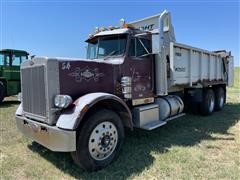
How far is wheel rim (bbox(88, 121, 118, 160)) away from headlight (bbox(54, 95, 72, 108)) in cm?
68

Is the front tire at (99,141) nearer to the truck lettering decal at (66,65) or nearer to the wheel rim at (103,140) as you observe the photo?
the wheel rim at (103,140)

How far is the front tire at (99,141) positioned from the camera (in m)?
3.93

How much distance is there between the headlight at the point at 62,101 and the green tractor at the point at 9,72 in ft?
31.1

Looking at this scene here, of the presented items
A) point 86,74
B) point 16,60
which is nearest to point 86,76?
point 86,74

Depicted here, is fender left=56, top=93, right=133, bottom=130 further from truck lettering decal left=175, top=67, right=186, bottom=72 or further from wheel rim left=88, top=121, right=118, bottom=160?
truck lettering decal left=175, top=67, right=186, bottom=72

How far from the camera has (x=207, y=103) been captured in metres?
9.12

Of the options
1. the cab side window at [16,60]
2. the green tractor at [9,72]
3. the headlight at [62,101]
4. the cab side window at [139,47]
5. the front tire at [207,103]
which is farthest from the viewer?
the cab side window at [16,60]

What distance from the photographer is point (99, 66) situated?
15.7ft

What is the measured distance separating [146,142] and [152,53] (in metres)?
2.19

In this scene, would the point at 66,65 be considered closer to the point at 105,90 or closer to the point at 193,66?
the point at 105,90

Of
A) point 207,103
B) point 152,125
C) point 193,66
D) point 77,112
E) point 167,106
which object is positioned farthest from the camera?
point 207,103

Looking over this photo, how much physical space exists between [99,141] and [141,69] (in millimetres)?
2346

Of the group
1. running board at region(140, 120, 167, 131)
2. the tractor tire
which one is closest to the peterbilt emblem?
running board at region(140, 120, 167, 131)

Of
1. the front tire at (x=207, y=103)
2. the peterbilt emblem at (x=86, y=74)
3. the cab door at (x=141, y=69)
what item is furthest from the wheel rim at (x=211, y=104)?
the peterbilt emblem at (x=86, y=74)
